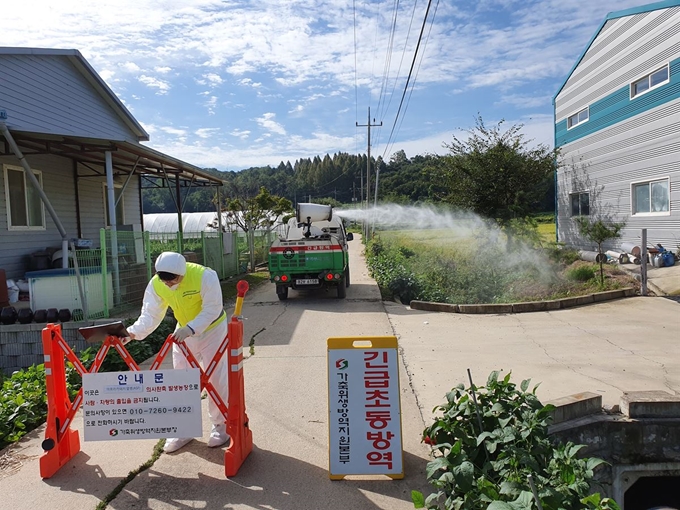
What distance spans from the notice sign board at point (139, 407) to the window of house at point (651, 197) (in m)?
15.5

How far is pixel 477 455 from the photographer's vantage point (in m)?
3.72

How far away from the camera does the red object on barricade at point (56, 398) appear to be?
4008 millimetres

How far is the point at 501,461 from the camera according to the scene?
3418 mm

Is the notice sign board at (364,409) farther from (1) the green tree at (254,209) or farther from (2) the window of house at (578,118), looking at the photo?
(1) the green tree at (254,209)

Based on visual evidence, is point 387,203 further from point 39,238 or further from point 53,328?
point 53,328

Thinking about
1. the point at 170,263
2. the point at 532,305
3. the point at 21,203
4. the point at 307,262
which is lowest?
the point at 532,305

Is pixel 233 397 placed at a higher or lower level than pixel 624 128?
lower

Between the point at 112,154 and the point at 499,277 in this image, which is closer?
the point at 112,154

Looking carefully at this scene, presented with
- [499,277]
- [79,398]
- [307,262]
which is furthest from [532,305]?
[79,398]

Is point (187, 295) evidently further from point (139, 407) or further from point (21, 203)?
point (21, 203)

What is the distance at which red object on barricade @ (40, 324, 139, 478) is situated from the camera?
4.01 meters

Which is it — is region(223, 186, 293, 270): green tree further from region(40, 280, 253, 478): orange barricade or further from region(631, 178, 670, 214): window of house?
region(40, 280, 253, 478): orange barricade

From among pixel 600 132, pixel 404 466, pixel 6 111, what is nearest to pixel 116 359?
pixel 404 466

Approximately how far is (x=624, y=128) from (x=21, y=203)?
59.0ft
